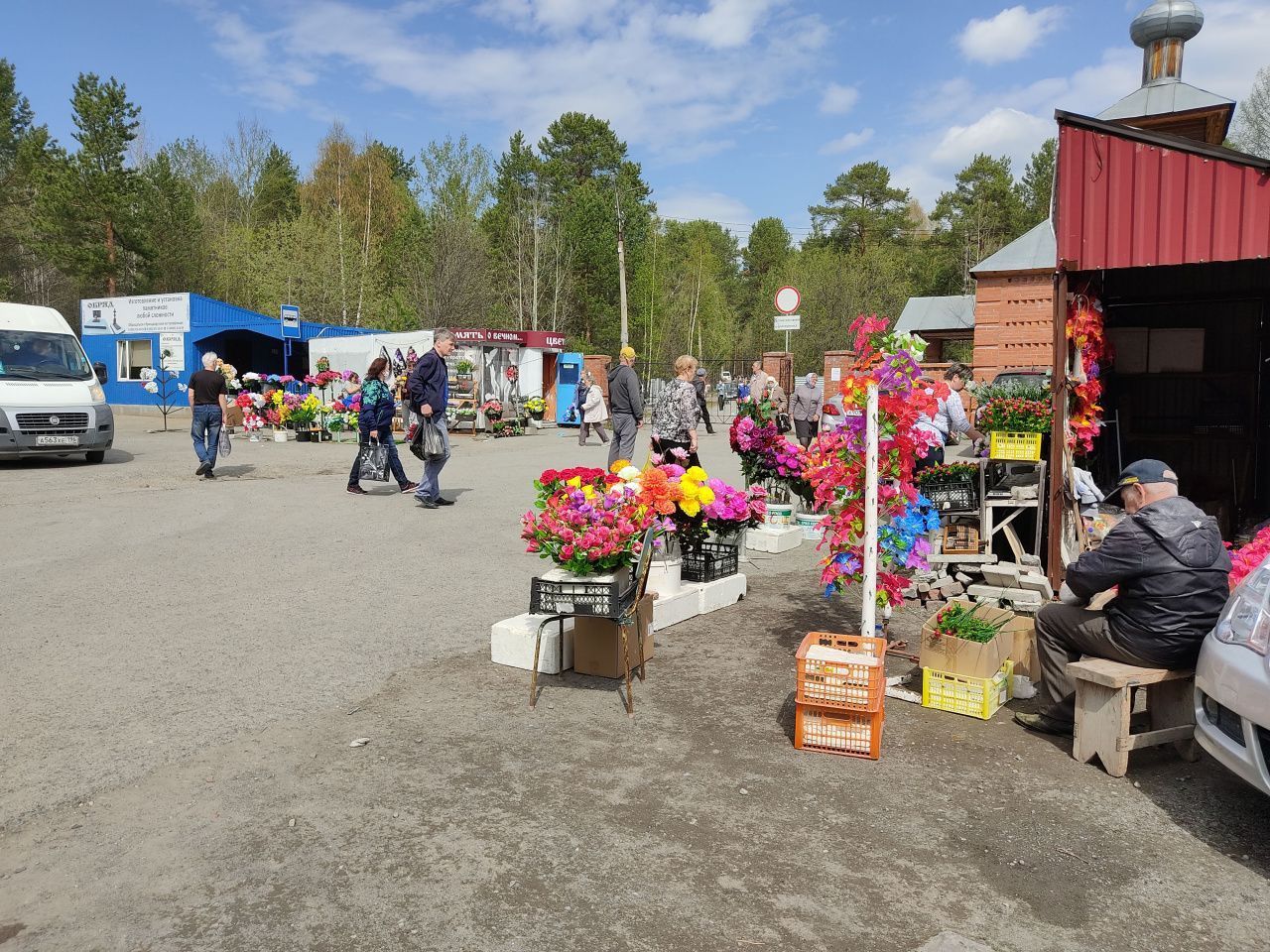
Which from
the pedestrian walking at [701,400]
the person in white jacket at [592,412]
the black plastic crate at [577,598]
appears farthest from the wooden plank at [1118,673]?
the person in white jacket at [592,412]

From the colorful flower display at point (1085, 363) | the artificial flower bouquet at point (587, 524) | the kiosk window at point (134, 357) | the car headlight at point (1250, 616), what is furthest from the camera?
the kiosk window at point (134, 357)

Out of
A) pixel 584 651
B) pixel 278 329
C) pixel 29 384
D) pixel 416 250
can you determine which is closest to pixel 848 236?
pixel 416 250

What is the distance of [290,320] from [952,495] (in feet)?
71.8

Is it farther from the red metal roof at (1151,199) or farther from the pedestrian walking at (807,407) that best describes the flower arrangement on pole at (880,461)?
the pedestrian walking at (807,407)

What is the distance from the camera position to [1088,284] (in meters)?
8.55

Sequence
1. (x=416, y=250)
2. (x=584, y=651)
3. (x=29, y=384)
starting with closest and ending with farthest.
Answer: (x=584, y=651), (x=29, y=384), (x=416, y=250)

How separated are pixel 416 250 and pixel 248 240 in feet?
33.8

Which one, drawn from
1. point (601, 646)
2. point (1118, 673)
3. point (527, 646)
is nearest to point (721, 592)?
point (601, 646)

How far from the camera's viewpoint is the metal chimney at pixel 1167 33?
16.7 m

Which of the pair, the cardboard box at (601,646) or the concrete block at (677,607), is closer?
the cardboard box at (601,646)

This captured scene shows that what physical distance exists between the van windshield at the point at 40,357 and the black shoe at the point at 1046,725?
643 inches

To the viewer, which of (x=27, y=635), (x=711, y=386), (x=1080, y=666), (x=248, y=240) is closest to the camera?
(x=1080, y=666)

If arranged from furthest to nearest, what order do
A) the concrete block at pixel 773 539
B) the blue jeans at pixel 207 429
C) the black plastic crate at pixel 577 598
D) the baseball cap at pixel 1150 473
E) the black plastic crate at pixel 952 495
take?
1. the blue jeans at pixel 207 429
2. the concrete block at pixel 773 539
3. the black plastic crate at pixel 952 495
4. the black plastic crate at pixel 577 598
5. the baseball cap at pixel 1150 473

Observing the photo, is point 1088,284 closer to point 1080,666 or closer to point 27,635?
point 1080,666
